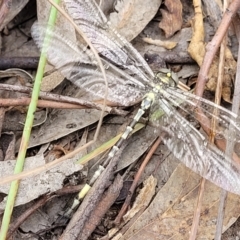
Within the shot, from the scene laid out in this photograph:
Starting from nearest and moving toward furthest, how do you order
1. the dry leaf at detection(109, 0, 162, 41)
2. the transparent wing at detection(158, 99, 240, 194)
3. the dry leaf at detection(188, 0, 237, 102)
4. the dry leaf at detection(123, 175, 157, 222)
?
the transparent wing at detection(158, 99, 240, 194), the dry leaf at detection(123, 175, 157, 222), the dry leaf at detection(188, 0, 237, 102), the dry leaf at detection(109, 0, 162, 41)

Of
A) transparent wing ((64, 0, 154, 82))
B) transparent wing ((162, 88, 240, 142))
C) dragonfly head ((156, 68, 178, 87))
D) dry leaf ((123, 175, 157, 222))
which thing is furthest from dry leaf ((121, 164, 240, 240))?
transparent wing ((64, 0, 154, 82))

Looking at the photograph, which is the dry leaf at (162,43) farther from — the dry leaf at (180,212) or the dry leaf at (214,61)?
the dry leaf at (180,212)

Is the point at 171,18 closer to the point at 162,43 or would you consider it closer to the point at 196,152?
the point at 162,43

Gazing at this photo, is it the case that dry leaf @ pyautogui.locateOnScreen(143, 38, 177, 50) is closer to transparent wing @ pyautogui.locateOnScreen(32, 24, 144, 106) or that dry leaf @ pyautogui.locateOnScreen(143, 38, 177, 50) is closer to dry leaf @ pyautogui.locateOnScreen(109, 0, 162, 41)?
dry leaf @ pyautogui.locateOnScreen(109, 0, 162, 41)

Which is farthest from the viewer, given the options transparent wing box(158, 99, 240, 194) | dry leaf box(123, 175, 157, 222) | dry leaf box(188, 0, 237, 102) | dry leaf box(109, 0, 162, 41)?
dry leaf box(109, 0, 162, 41)

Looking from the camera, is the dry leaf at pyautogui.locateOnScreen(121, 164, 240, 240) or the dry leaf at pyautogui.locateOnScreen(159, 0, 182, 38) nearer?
the dry leaf at pyautogui.locateOnScreen(121, 164, 240, 240)

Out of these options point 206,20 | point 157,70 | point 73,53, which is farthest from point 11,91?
point 206,20

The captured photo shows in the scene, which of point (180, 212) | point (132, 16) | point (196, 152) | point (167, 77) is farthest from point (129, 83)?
point (180, 212)

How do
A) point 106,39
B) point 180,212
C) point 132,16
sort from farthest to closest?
point 132,16 → point 106,39 → point 180,212

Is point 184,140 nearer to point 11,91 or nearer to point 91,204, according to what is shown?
point 91,204
